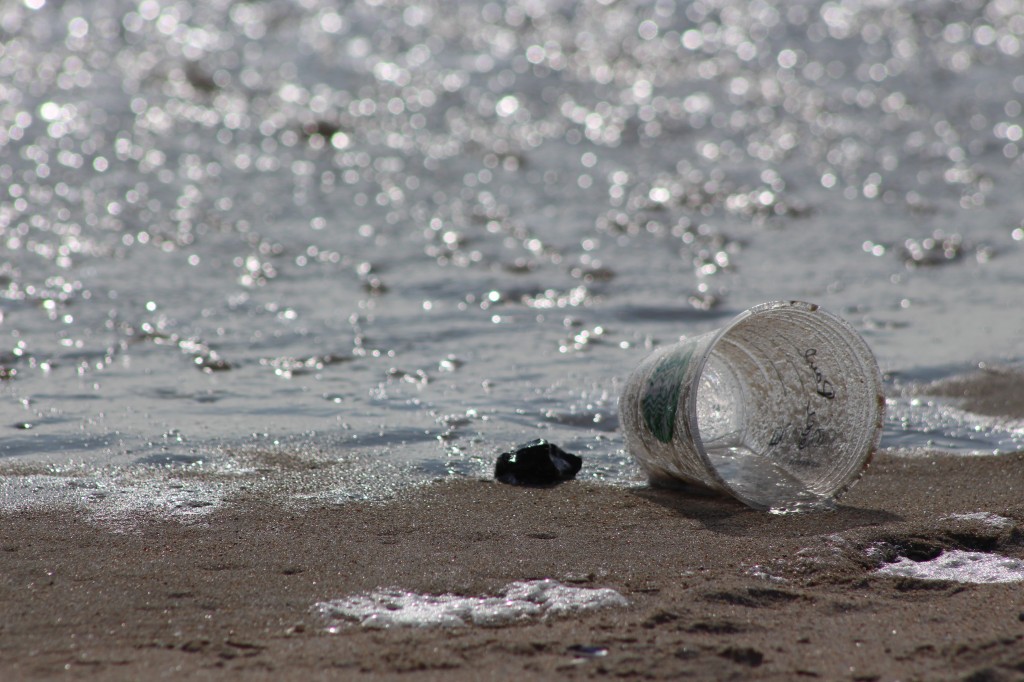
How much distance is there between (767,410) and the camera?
4117 mm

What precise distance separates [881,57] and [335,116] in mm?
6042

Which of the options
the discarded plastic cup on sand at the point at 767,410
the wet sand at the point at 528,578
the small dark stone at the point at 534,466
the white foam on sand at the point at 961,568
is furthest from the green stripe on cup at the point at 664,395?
the white foam on sand at the point at 961,568

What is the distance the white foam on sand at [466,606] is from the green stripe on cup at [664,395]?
3.00 ft

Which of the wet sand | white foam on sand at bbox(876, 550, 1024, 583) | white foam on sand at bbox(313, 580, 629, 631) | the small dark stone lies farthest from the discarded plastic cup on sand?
white foam on sand at bbox(313, 580, 629, 631)

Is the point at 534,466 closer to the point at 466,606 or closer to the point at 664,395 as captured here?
the point at 664,395

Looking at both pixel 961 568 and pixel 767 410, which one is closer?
pixel 961 568

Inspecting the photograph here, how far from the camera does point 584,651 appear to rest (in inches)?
94.0

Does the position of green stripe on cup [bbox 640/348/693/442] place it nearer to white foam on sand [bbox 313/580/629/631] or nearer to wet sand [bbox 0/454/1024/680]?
wet sand [bbox 0/454/1024/680]

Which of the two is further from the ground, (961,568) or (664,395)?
(664,395)

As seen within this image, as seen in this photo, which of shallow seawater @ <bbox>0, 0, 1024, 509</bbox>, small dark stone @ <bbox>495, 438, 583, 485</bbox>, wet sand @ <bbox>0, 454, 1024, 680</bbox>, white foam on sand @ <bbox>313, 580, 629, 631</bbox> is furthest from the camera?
shallow seawater @ <bbox>0, 0, 1024, 509</bbox>

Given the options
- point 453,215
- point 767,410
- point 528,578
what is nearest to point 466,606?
point 528,578

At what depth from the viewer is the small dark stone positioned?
3.72 meters

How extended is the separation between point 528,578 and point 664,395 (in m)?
0.99

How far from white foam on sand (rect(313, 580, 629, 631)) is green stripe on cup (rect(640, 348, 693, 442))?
91 centimetres
